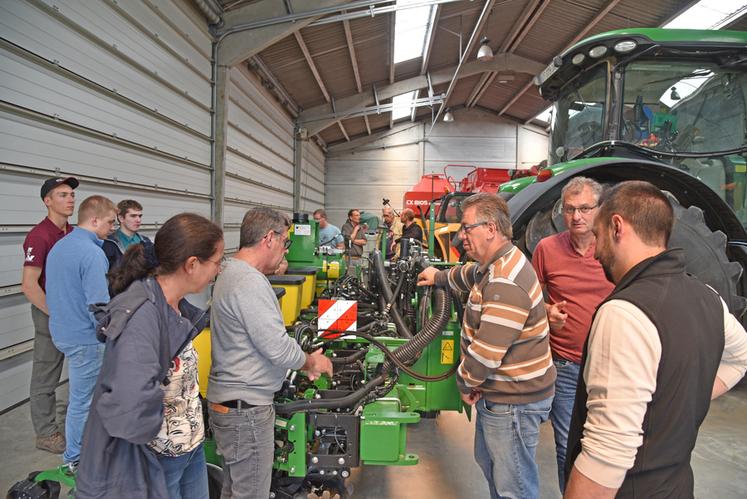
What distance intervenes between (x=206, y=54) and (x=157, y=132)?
1845 mm

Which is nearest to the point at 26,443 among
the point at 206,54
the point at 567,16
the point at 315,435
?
the point at 315,435

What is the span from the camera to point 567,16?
888 cm

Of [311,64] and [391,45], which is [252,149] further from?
[391,45]

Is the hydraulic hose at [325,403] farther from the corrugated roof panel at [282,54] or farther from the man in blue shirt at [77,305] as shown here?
the corrugated roof panel at [282,54]

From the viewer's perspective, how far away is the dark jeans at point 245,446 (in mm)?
1627

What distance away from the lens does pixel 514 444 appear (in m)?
1.65

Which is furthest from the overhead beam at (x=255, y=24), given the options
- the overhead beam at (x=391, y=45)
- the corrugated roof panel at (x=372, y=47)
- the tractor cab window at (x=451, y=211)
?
the tractor cab window at (x=451, y=211)

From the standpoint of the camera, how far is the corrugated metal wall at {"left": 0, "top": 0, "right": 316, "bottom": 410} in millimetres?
3168

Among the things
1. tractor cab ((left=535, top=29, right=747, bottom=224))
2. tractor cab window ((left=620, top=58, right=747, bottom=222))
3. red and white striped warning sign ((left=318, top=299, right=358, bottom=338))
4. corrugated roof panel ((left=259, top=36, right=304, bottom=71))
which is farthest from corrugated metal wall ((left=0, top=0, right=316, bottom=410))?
tractor cab window ((left=620, top=58, right=747, bottom=222))

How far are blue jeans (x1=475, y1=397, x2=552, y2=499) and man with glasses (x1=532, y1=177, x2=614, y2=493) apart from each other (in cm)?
41

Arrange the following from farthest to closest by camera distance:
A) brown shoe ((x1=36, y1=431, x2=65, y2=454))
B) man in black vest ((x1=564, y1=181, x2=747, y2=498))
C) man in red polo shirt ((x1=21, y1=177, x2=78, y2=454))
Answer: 1. brown shoe ((x1=36, y1=431, x2=65, y2=454))
2. man in red polo shirt ((x1=21, y1=177, x2=78, y2=454))
3. man in black vest ((x1=564, y1=181, x2=747, y2=498))

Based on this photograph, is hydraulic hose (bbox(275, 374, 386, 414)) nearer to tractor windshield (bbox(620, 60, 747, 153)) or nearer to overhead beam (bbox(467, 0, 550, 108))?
tractor windshield (bbox(620, 60, 747, 153))

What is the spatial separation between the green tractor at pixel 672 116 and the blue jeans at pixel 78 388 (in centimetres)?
282

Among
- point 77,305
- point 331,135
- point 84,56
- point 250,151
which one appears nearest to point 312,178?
point 331,135
